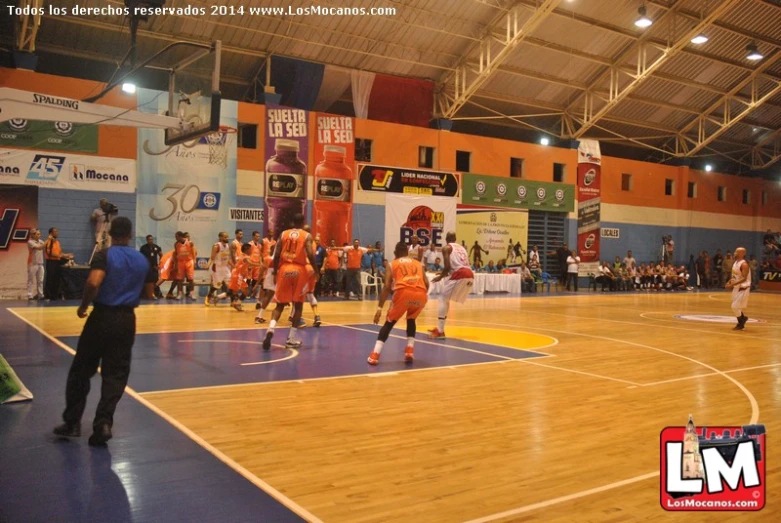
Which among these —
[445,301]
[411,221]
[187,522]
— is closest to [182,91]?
[445,301]

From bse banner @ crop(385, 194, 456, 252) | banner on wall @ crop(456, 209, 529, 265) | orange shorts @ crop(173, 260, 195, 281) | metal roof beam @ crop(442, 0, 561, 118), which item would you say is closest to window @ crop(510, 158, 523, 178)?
banner on wall @ crop(456, 209, 529, 265)

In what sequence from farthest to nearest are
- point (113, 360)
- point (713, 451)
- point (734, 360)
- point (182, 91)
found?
point (182, 91) → point (734, 360) → point (113, 360) → point (713, 451)

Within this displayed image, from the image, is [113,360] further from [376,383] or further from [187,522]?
[376,383]

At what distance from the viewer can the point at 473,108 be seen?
29828 millimetres

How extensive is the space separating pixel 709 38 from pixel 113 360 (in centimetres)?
2895

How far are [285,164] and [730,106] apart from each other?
22.7m

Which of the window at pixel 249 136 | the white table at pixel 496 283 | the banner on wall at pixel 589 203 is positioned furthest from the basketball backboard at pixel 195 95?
the banner on wall at pixel 589 203

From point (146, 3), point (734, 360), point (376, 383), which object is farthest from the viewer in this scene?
point (146, 3)

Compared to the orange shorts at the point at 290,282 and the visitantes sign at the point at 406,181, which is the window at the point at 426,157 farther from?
the orange shorts at the point at 290,282

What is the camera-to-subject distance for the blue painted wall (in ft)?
63.7

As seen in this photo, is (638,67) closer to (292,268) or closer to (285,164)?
(285,164)

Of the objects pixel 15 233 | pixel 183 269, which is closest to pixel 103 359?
pixel 183 269

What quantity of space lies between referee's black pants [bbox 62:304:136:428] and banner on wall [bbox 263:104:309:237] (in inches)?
708

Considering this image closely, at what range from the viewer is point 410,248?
82.4ft
